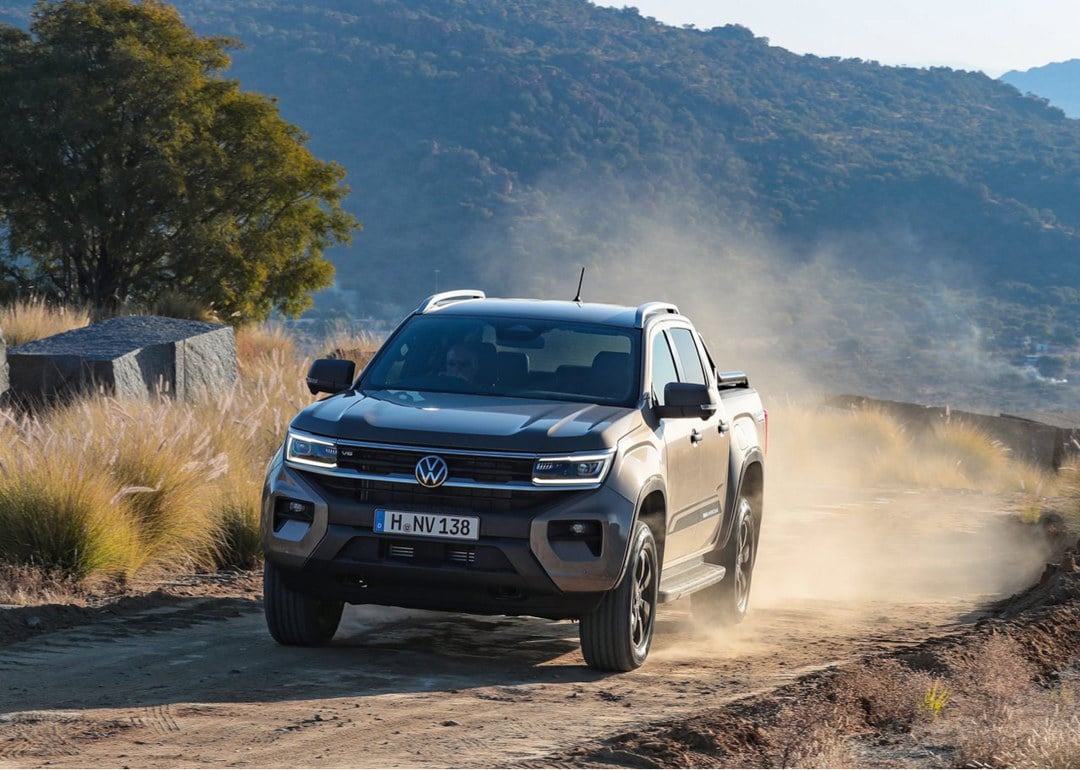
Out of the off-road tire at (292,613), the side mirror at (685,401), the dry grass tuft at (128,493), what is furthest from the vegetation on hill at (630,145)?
the off-road tire at (292,613)

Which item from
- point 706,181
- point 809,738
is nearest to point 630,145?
point 706,181

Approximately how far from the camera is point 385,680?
7840 mm

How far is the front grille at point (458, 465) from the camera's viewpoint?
7.72 meters

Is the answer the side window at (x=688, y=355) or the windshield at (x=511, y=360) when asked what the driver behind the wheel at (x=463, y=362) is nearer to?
the windshield at (x=511, y=360)

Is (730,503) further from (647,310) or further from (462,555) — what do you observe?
(462,555)

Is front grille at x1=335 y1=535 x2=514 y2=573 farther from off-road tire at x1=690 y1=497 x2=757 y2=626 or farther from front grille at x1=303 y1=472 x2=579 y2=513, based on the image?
off-road tire at x1=690 y1=497 x2=757 y2=626

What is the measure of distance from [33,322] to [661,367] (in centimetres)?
1535

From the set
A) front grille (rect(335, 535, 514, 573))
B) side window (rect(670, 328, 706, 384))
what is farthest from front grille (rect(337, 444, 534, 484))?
side window (rect(670, 328, 706, 384))

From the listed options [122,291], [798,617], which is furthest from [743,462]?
[122,291]

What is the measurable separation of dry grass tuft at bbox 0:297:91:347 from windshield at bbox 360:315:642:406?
1350cm

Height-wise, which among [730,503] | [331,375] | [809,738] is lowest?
[809,738]

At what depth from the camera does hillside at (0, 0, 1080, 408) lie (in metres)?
97.7

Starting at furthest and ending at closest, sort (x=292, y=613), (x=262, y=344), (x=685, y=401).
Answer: (x=262, y=344), (x=685, y=401), (x=292, y=613)

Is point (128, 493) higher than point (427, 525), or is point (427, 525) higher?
point (427, 525)
